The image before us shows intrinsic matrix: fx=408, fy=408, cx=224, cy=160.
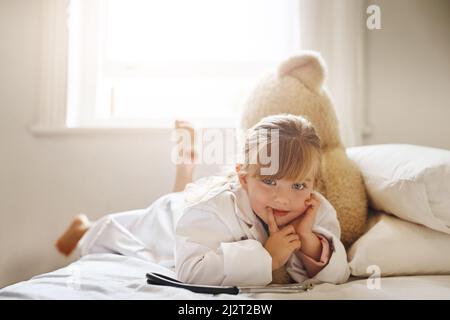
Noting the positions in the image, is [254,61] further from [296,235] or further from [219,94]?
[296,235]

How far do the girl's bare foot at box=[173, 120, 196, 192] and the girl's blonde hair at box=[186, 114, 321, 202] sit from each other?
55cm

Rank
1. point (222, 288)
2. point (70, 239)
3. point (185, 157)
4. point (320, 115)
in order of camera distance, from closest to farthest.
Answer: point (222, 288), point (320, 115), point (70, 239), point (185, 157)

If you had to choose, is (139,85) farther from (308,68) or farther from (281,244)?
(281,244)

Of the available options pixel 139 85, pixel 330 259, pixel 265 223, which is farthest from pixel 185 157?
pixel 330 259

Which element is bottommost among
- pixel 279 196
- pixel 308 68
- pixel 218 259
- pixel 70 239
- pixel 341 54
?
pixel 70 239

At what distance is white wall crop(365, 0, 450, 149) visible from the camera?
116cm

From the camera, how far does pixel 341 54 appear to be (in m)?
1.39

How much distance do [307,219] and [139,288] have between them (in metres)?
0.33

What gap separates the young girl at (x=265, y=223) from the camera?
72cm

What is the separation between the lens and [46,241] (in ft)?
4.69

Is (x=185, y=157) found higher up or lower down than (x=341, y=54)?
lower down

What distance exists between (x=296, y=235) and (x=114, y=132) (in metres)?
0.89

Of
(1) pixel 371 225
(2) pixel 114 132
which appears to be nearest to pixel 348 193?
(1) pixel 371 225

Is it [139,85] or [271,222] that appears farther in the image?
[139,85]
